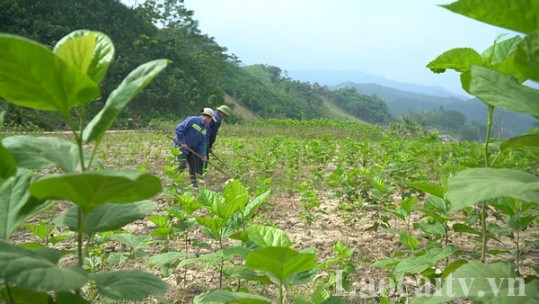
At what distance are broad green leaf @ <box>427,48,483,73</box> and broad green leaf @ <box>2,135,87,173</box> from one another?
105 cm

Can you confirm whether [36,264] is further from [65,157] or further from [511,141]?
[511,141]

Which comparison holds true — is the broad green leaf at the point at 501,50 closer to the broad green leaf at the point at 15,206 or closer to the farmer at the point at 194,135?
the broad green leaf at the point at 15,206

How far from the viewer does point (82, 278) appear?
A: 711 mm

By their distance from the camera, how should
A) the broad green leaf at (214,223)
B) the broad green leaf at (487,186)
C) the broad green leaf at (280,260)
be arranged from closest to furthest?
the broad green leaf at (487,186)
the broad green leaf at (280,260)
the broad green leaf at (214,223)

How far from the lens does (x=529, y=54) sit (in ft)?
2.35

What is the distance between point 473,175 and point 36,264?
0.80 meters

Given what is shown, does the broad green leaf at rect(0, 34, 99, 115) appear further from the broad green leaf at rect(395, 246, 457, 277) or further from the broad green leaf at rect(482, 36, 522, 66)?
the broad green leaf at rect(395, 246, 457, 277)

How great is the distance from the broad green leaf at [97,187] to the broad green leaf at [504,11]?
26.6 inches

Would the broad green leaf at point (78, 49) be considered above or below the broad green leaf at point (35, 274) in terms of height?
above

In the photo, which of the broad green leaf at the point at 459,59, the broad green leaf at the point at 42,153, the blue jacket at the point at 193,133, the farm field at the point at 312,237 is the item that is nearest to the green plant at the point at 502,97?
the farm field at the point at 312,237

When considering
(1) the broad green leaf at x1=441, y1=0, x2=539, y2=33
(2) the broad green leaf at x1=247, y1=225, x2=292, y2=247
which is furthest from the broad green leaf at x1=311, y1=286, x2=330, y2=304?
(1) the broad green leaf at x1=441, y1=0, x2=539, y2=33

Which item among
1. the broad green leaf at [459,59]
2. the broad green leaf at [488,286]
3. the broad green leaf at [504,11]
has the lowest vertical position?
the broad green leaf at [488,286]

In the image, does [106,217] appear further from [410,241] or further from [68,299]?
[410,241]

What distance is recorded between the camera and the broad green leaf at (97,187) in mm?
709
